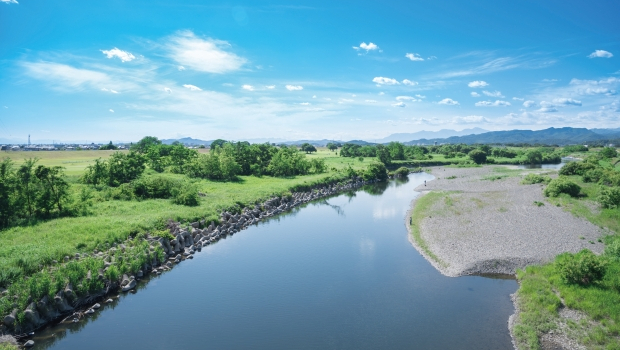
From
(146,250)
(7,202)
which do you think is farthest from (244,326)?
(7,202)

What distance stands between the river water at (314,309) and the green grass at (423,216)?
3.44ft

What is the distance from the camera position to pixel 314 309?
20594mm

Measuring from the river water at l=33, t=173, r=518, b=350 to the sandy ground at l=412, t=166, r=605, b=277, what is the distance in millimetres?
2087

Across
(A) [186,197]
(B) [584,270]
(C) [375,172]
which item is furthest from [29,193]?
(C) [375,172]

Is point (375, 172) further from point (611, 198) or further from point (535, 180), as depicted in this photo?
point (611, 198)

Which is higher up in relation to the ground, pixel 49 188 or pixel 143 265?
pixel 49 188

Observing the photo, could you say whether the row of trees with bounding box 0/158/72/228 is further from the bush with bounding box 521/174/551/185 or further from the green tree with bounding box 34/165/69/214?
the bush with bounding box 521/174/551/185

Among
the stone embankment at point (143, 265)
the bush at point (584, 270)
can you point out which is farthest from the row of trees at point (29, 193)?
the bush at point (584, 270)

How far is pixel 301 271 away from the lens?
86.7 ft

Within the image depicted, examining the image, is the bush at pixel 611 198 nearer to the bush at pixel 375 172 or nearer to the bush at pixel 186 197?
the bush at pixel 375 172

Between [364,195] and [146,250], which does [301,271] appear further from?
[364,195]

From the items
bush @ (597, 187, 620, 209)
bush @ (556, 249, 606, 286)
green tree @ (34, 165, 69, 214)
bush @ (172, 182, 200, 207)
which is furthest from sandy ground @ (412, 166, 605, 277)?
green tree @ (34, 165, 69, 214)

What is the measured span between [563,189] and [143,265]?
52.0 m

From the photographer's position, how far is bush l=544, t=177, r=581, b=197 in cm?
4494
